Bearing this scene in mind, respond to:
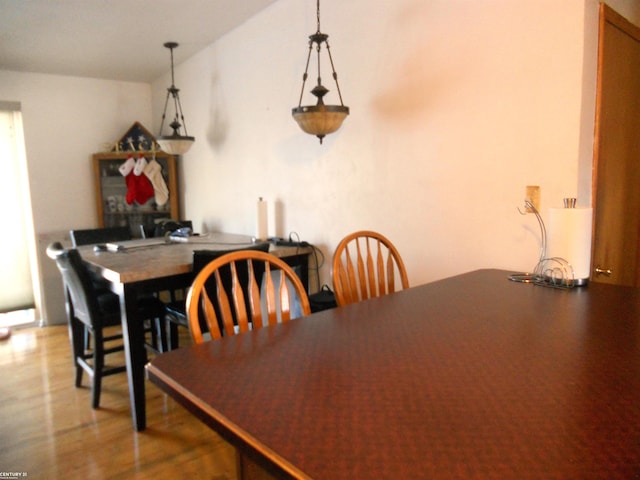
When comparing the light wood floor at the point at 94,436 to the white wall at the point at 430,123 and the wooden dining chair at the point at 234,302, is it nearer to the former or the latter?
the wooden dining chair at the point at 234,302

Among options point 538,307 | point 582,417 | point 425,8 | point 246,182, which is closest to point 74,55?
point 246,182

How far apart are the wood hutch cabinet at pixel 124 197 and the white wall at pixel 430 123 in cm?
132

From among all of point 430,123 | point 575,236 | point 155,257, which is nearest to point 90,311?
point 155,257

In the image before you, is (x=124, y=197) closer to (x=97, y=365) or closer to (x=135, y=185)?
(x=135, y=185)

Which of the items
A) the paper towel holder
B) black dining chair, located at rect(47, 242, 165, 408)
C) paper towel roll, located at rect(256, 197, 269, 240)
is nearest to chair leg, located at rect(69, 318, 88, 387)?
black dining chair, located at rect(47, 242, 165, 408)

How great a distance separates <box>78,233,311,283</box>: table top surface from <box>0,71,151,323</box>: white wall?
59.6 inches

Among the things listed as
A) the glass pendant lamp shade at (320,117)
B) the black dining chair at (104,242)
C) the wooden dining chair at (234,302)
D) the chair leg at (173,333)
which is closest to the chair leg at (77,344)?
the black dining chair at (104,242)

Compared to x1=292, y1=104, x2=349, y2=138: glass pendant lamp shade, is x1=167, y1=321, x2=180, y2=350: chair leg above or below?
below

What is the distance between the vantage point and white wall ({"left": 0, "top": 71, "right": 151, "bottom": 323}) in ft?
12.8

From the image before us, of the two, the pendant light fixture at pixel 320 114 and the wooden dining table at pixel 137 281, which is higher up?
the pendant light fixture at pixel 320 114

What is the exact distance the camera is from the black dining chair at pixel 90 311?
7.04ft

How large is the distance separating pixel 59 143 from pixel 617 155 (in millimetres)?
4368

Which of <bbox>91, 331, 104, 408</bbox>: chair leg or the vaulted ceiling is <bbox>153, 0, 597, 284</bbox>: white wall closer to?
the vaulted ceiling

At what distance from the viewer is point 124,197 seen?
4.34m
